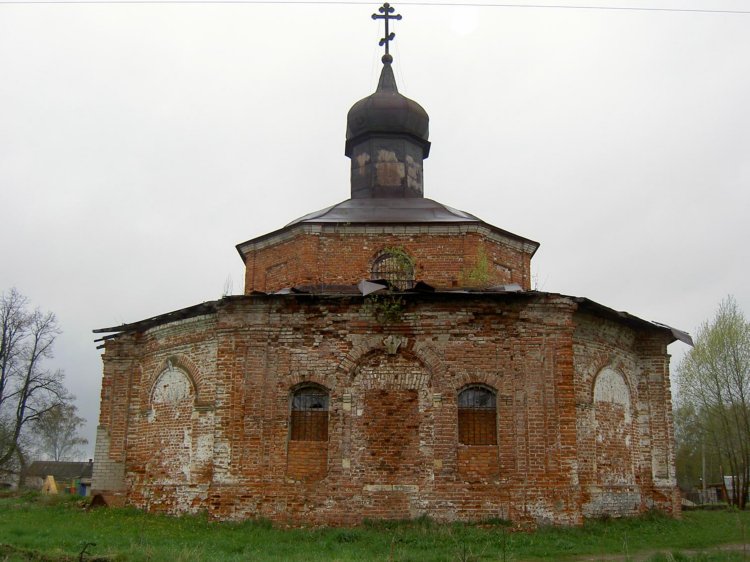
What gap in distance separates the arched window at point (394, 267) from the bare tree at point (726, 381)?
1545 centimetres

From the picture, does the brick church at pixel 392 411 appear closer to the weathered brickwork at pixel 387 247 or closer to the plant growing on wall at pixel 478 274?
the plant growing on wall at pixel 478 274

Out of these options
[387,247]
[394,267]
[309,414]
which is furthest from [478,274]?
[309,414]

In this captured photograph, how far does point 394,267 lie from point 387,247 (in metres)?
0.44

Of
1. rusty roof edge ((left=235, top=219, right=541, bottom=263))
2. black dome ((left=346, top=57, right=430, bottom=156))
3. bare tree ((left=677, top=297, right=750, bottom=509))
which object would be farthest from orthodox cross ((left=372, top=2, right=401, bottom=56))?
bare tree ((left=677, top=297, right=750, bottom=509))

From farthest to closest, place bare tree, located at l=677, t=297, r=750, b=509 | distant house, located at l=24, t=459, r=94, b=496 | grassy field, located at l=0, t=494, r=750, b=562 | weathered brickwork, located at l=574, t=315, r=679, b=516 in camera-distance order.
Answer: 1. distant house, located at l=24, t=459, r=94, b=496
2. bare tree, located at l=677, t=297, r=750, b=509
3. weathered brickwork, located at l=574, t=315, r=679, b=516
4. grassy field, located at l=0, t=494, r=750, b=562

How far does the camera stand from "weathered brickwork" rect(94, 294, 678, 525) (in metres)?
12.0

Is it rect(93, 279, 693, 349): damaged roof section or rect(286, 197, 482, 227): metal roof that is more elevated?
rect(286, 197, 482, 227): metal roof

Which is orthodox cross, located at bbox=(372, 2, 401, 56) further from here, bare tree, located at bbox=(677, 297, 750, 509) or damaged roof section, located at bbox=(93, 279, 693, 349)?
bare tree, located at bbox=(677, 297, 750, 509)

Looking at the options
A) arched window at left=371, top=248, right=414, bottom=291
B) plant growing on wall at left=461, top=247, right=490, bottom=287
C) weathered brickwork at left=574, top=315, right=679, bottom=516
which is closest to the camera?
weathered brickwork at left=574, top=315, right=679, bottom=516

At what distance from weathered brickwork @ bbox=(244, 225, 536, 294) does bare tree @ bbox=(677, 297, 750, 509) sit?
46.1 ft

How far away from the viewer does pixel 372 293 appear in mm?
12531

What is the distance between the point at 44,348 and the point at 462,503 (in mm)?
26510

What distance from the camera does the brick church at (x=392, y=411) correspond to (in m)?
12.1

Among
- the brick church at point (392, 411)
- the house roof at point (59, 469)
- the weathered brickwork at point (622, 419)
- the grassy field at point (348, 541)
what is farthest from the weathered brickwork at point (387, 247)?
the house roof at point (59, 469)
